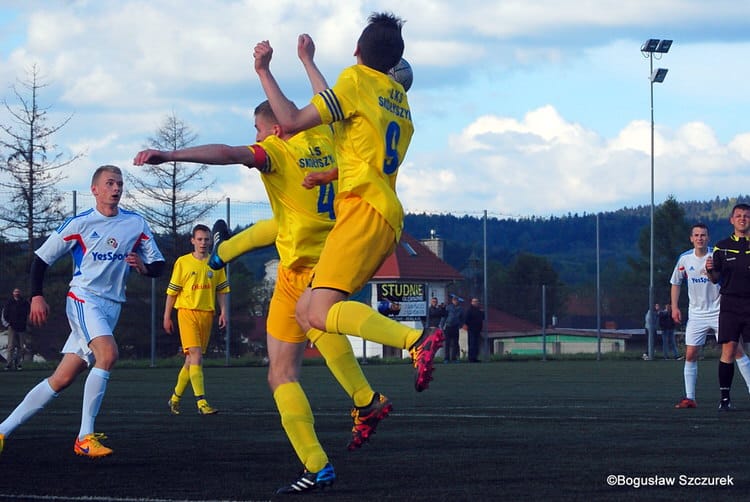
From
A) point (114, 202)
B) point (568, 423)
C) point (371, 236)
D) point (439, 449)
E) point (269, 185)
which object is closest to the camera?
point (371, 236)

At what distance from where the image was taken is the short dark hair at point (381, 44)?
6.28m

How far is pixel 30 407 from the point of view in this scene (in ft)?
26.7

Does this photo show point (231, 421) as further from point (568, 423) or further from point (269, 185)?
point (269, 185)

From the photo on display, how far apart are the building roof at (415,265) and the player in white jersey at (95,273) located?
4086 cm

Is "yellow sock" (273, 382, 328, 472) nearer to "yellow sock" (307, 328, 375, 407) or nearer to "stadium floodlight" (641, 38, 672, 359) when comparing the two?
"yellow sock" (307, 328, 375, 407)

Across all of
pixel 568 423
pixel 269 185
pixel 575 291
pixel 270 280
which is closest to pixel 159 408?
pixel 568 423

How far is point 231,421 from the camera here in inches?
438

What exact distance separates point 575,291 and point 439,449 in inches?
1321

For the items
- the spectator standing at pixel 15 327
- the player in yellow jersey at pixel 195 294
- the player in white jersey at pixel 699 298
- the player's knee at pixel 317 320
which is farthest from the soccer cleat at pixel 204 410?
the spectator standing at pixel 15 327

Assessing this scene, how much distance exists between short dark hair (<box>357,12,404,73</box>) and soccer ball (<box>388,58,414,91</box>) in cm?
37

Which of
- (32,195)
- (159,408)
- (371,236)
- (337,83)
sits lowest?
(159,408)

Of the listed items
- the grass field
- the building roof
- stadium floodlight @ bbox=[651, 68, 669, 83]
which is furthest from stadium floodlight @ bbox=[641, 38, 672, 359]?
the grass field

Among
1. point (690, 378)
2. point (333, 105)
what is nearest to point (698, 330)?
point (690, 378)

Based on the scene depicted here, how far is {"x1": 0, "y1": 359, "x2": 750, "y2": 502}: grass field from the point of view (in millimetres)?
6090
